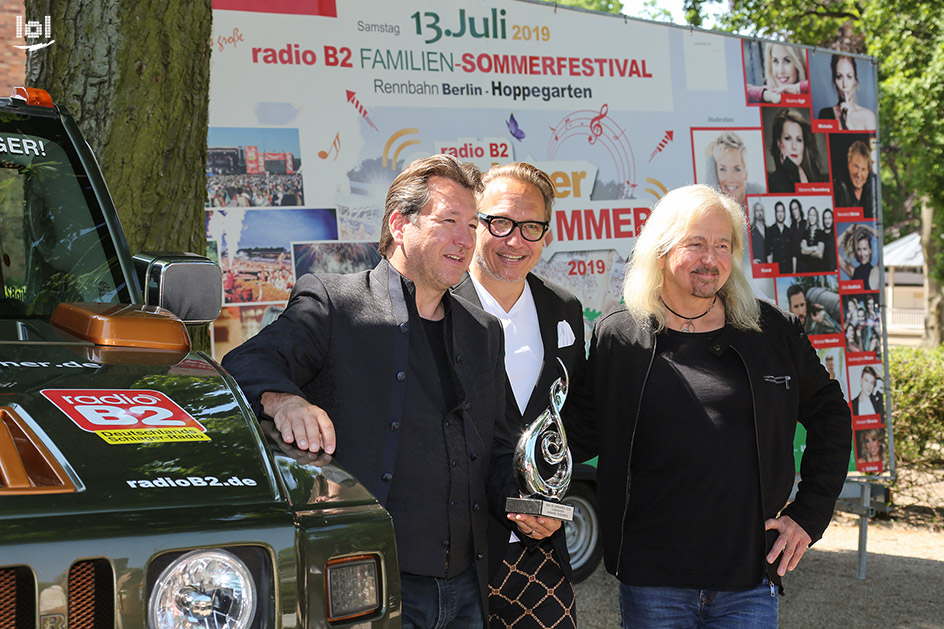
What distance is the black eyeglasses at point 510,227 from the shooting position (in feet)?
11.4

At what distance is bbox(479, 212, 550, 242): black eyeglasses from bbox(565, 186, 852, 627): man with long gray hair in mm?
373

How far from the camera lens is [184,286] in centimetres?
249

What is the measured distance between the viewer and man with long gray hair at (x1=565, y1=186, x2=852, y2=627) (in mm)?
3070

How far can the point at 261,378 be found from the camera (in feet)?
7.70

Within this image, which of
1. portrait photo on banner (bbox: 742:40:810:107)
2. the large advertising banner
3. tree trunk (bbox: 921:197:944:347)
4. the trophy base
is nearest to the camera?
the trophy base

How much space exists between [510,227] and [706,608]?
146cm

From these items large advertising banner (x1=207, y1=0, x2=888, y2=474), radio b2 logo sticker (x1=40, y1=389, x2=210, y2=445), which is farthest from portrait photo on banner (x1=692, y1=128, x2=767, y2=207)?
radio b2 logo sticker (x1=40, y1=389, x2=210, y2=445)

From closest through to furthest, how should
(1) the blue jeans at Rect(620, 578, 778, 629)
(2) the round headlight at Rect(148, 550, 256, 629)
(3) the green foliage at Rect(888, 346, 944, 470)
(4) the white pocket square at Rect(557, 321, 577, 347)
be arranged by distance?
(2) the round headlight at Rect(148, 550, 256, 629) < (1) the blue jeans at Rect(620, 578, 778, 629) < (4) the white pocket square at Rect(557, 321, 577, 347) < (3) the green foliage at Rect(888, 346, 944, 470)

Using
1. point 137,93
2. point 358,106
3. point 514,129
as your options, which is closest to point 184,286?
point 137,93

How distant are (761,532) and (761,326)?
686mm

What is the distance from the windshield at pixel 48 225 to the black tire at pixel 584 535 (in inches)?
169

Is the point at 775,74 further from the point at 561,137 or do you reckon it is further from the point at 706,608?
the point at 706,608

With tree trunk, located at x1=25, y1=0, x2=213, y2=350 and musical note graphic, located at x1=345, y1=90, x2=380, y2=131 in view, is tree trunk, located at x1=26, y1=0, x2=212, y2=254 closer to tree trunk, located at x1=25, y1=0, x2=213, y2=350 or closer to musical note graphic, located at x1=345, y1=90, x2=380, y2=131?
tree trunk, located at x1=25, y1=0, x2=213, y2=350

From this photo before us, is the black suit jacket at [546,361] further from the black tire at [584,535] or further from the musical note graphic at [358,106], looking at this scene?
the black tire at [584,535]
